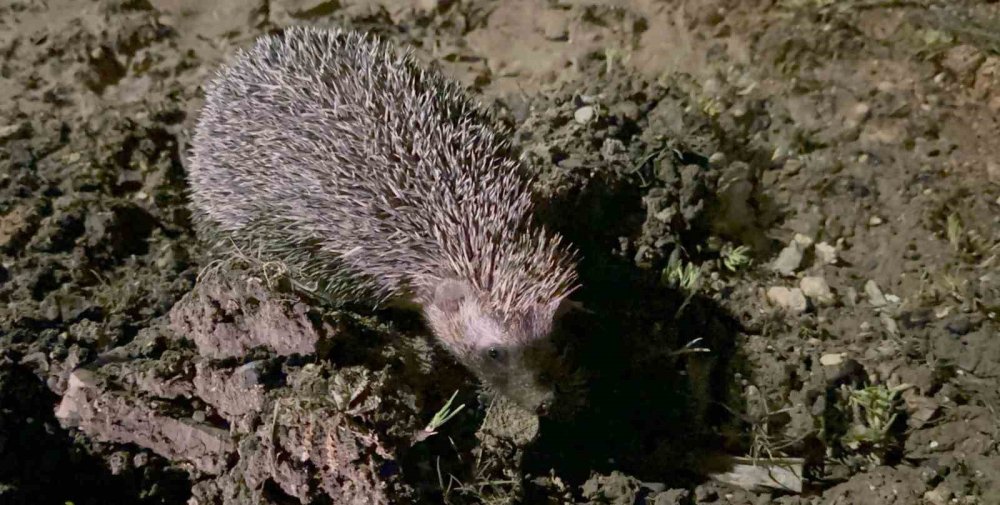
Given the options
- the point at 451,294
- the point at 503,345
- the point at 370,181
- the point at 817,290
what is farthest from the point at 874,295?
the point at 370,181

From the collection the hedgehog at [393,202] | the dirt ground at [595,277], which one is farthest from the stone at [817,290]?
the hedgehog at [393,202]

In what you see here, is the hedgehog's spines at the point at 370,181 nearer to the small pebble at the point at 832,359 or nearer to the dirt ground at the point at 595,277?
the dirt ground at the point at 595,277

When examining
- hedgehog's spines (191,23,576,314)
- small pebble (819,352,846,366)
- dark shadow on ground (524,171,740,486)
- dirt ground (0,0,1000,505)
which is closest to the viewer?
dirt ground (0,0,1000,505)

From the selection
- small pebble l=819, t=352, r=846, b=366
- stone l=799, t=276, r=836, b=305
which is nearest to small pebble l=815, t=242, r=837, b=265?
stone l=799, t=276, r=836, b=305

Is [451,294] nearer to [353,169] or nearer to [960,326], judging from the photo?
[353,169]

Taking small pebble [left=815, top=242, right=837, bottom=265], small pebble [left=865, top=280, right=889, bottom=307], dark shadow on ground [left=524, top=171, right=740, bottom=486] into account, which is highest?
small pebble [left=815, top=242, right=837, bottom=265]

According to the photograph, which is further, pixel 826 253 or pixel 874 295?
pixel 826 253

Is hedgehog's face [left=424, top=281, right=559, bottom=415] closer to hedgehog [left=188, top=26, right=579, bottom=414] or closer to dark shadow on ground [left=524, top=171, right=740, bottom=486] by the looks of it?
hedgehog [left=188, top=26, right=579, bottom=414]
